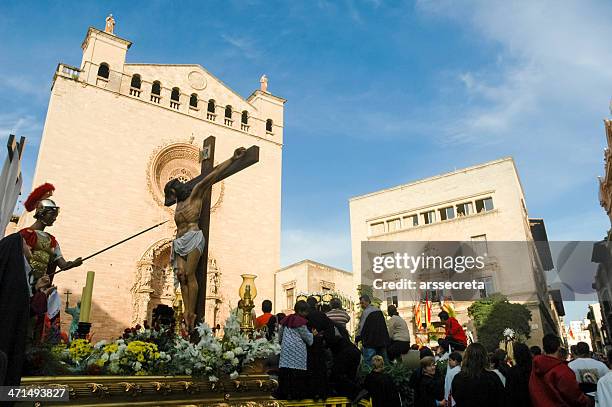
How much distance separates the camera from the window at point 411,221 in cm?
3191

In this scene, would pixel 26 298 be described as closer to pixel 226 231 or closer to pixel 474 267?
pixel 226 231

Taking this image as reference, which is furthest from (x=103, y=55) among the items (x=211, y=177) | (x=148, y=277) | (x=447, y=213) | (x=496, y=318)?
(x=496, y=318)

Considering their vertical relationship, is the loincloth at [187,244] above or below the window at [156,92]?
below

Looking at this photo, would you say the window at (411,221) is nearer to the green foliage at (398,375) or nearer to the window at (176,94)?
the window at (176,94)

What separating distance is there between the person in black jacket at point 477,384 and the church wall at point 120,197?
17.8m

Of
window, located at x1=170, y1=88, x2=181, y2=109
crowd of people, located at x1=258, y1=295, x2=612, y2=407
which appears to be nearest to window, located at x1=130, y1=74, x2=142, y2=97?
window, located at x1=170, y1=88, x2=181, y2=109

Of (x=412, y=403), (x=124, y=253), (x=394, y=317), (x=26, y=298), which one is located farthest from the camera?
(x=124, y=253)

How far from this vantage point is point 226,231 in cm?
2355

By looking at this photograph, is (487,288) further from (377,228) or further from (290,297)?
(290,297)

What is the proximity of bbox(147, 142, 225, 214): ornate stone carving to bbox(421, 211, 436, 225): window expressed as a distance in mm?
15795

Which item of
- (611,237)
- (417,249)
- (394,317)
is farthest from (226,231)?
(611,237)

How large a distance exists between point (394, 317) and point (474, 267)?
73.1ft

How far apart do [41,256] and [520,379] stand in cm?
584

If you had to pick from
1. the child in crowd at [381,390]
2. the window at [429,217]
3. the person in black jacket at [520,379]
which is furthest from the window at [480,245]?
the child in crowd at [381,390]
